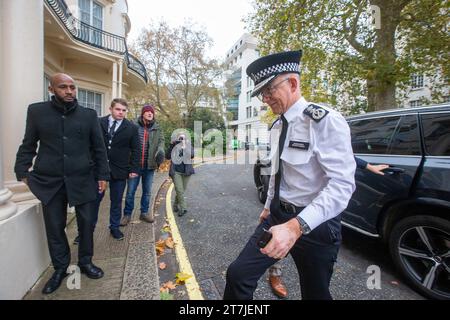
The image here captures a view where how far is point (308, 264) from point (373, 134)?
2.38m

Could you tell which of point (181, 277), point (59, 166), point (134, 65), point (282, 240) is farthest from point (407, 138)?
point (134, 65)

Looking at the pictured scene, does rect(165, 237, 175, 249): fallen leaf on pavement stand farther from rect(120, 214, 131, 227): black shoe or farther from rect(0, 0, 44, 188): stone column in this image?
rect(0, 0, 44, 188): stone column

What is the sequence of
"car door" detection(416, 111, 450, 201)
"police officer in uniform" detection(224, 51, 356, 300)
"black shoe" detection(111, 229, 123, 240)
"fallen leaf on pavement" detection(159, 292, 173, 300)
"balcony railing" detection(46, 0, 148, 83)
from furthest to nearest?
"balcony railing" detection(46, 0, 148, 83), "black shoe" detection(111, 229, 123, 240), "fallen leaf on pavement" detection(159, 292, 173, 300), "car door" detection(416, 111, 450, 201), "police officer in uniform" detection(224, 51, 356, 300)

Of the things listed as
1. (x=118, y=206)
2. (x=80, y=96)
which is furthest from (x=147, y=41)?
(x=118, y=206)

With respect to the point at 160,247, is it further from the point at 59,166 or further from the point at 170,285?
the point at 59,166

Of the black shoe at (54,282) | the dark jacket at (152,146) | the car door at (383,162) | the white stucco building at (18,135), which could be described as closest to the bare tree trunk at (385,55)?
the car door at (383,162)

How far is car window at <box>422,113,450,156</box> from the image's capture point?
2.41 metres

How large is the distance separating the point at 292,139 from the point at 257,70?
0.54 metres

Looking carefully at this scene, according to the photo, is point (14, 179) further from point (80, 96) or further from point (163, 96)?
point (163, 96)

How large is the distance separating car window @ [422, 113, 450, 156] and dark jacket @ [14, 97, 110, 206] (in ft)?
11.7

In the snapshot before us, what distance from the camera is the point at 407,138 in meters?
2.76

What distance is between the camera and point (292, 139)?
1.61 m

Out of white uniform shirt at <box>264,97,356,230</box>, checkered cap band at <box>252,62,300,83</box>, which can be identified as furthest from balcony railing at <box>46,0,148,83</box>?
white uniform shirt at <box>264,97,356,230</box>

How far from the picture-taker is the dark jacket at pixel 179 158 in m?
4.96
